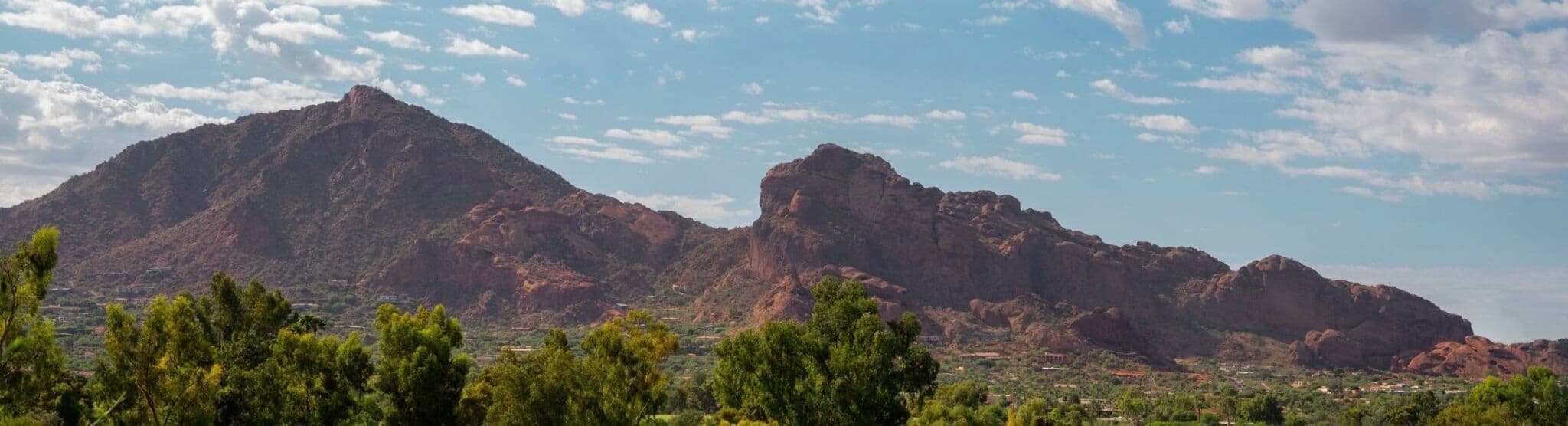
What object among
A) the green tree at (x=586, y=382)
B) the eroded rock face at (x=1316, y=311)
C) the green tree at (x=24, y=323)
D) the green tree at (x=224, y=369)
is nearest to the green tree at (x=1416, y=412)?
the green tree at (x=586, y=382)

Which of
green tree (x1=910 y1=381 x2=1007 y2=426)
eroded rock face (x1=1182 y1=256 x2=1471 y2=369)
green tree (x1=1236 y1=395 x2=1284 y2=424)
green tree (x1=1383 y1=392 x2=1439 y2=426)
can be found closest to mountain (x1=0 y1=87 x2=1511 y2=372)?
eroded rock face (x1=1182 y1=256 x2=1471 y2=369)

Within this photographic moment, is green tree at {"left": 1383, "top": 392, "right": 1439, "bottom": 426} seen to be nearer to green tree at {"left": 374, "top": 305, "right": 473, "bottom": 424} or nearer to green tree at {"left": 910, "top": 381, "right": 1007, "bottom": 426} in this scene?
green tree at {"left": 910, "top": 381, "right": 1007, "bottom": 426}

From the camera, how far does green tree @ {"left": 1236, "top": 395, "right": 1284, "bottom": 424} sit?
85.9 metres

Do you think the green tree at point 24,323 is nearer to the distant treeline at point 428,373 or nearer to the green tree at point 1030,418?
the distant treeline at point 428,373

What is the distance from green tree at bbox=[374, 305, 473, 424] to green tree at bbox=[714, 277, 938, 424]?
9676 mm

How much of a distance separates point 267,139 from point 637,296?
7287 cm

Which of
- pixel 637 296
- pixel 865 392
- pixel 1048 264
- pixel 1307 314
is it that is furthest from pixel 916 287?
pixel 865 392

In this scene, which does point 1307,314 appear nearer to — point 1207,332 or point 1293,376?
point 1207,332

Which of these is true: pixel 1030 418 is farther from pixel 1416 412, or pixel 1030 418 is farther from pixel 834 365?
pixel 1416 412

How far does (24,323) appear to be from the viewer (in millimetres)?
25531

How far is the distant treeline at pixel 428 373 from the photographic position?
3356 cm

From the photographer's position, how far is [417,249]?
16000cm

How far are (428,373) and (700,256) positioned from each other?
453 feet

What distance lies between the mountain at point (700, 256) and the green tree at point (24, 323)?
11131cm
